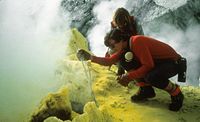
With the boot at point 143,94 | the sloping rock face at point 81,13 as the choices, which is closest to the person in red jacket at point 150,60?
the boot at point 143,94

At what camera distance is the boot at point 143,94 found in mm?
3945

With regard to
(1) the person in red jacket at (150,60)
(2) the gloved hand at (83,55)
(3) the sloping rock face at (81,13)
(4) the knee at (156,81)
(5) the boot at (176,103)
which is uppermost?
(3) the sloping rock face at (81,13)

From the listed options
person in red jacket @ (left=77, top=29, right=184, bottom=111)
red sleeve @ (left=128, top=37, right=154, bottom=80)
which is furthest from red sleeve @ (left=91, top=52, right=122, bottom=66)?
red sleeve @ (left=128, top=37, right=154, bottom=80)

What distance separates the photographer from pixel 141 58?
3.49 metres

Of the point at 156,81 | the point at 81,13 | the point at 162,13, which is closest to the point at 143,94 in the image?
the point at 156,81

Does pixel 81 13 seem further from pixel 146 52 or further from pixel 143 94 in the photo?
pixel 146 52

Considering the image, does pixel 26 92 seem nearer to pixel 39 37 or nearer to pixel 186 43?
pixel 39 37

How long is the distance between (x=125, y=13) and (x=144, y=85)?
790 millimetres

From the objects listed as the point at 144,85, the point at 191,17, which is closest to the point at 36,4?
the point at 191,17

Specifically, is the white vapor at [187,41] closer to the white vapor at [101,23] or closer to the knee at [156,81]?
the white vapor at [101,23]

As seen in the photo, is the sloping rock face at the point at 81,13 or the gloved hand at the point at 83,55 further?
the sloping rock face at the point at 81,13

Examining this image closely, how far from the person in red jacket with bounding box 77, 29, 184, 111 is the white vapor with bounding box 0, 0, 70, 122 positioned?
608 millimetres

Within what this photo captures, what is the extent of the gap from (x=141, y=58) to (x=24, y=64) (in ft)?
4.23

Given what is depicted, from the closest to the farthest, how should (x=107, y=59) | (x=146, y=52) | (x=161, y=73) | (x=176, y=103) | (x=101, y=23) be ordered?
1. (x=146, y=52)
2. (x=161, y=73)
3. (x=176, y=103)
4. (x=107, y=59)
5. (x=101, y=23)
